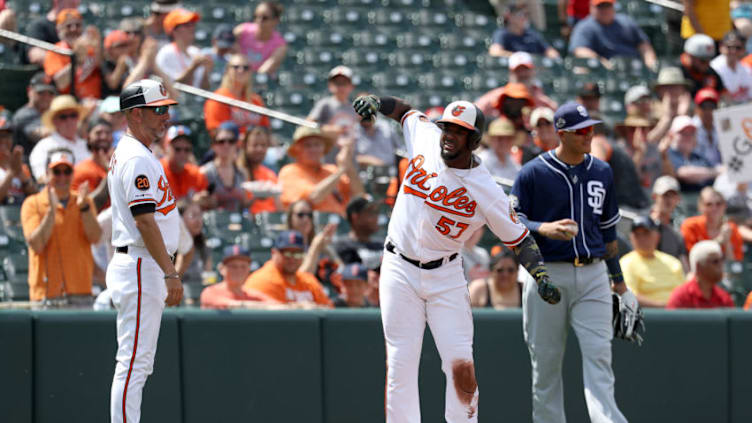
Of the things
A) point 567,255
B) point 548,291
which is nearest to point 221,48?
point 567,255

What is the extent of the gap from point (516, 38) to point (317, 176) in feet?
14.3

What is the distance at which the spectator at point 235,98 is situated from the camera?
37.3 ft

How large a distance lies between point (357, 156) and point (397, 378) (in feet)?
17.5

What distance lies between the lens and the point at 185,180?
9844mm

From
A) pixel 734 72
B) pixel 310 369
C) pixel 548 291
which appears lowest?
pixel 310 369

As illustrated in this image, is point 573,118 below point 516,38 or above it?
below

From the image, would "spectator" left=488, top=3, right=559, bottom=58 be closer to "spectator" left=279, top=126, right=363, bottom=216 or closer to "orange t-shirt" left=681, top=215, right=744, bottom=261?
"spectator" left=279, top=126, right=363, bottom=216

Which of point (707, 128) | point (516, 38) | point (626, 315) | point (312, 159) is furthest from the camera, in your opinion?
point (516, 38)

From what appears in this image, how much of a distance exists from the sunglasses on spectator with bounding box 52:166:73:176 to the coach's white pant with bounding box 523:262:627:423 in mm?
3601

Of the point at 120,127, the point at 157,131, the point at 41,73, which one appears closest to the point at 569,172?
→ the point at 157,131

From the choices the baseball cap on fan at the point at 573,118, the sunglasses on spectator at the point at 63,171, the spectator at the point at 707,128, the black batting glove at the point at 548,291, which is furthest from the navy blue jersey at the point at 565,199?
the spectator at the point at 707,128

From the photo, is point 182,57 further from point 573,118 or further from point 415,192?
point 415,192

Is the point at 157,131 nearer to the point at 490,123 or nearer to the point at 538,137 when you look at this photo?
the point at 538,137

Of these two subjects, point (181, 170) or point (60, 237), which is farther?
point (181, 170)
